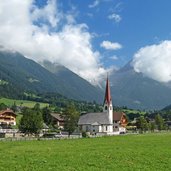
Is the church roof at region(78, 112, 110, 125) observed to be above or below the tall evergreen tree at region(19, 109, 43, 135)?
above

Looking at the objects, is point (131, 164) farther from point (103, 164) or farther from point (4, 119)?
point (4, 119)

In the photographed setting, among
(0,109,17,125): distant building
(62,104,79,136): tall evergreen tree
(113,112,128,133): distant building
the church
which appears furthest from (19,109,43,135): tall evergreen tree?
(113,112,128,133): distant building

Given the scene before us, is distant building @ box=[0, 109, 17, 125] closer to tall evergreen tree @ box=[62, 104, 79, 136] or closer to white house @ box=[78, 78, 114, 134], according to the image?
white house @ box=[78, 78, 114, 134]

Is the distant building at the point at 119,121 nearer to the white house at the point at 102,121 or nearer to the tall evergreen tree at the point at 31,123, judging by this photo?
the white house at the point at 102,121

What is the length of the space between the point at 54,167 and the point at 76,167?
1408mm

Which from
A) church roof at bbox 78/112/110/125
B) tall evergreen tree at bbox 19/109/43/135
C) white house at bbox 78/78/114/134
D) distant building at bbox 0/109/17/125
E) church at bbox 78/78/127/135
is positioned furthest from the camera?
distant building at bbox 0/109/17/125

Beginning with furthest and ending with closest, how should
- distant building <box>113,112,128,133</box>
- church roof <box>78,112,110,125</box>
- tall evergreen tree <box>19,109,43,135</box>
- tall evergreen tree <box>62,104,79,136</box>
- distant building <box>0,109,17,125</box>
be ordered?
distant building <box>113,112,128,133</box>
distant building <box>0,109,17,125</box>
church roof <box>78,112,110,125</box>
tall evergreen tree <box>62,104,79,136</box>
tall evergreen tree <box>19,109,43,135</box>

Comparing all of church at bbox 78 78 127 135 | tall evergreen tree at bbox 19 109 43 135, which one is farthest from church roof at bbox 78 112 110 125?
tall evergreen tree at bbox 19 109 43 135

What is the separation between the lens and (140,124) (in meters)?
157

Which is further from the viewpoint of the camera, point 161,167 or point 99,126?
point 99,126

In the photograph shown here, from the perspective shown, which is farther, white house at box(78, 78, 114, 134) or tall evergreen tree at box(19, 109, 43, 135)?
white house at box(78, 78, 114, 134)

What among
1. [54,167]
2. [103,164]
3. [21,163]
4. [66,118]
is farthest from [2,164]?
[66,118]

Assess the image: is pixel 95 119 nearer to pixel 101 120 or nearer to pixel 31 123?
pixel 101 120

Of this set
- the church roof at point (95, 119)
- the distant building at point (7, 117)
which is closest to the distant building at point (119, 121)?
the church roof at point (95, 119)
